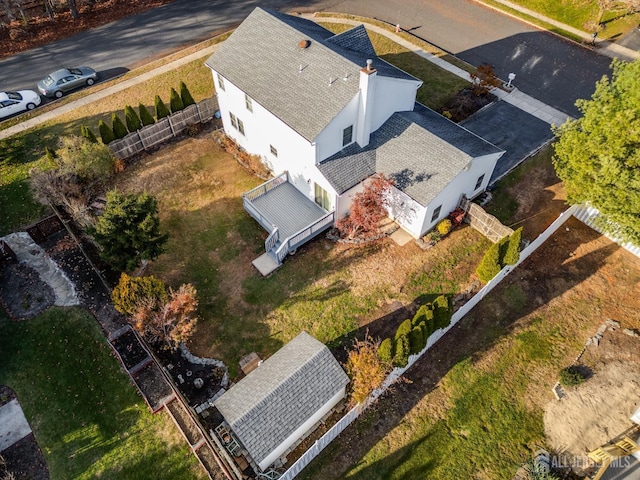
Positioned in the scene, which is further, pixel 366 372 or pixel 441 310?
pixel 441 310

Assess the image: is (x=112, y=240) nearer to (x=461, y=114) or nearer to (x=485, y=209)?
(x=485, y=209)

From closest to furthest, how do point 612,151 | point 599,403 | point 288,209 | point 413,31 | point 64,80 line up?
point 599,403
point 612,151
point 288,209
point 64,80
point 413,31

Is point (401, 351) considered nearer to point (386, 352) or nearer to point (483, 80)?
point (386, 352)

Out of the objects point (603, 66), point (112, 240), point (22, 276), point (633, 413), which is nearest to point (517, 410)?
point (633, 413)

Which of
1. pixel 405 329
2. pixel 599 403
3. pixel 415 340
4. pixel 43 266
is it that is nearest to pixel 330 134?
pixel 405 329

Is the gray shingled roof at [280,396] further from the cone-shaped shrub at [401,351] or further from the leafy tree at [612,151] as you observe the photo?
the leafy tree at [612,151]

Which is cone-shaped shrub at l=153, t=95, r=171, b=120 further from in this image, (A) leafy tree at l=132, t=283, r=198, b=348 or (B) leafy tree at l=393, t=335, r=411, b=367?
(B) leafy tree at l=393, t=335, r=411, b=367

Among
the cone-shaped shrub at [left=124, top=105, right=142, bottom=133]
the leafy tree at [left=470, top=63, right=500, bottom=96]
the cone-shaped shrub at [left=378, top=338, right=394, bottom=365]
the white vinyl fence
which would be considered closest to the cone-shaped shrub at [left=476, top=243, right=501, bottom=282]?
the white vinyl fence
